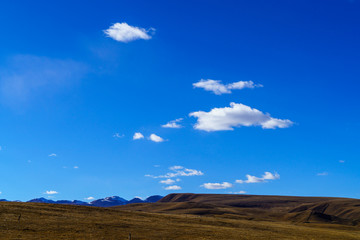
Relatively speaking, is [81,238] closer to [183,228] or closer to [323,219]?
[183,228]

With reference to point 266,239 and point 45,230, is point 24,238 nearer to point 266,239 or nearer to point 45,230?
point 45,230

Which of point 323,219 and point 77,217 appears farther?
point 323,219

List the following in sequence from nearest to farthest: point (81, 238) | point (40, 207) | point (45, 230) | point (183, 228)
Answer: point (81, 238), point (45, 230), point (183, 228), point (40, 207)

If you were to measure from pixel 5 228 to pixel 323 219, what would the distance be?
144 m

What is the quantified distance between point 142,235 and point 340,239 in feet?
127

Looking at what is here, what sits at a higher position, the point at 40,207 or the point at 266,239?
the point at 40,207

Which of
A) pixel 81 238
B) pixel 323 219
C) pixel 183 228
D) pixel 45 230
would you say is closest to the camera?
pixel 81 238

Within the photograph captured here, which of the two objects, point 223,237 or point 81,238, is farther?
point 223,237

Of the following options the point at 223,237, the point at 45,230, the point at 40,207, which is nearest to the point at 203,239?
the point at 223,237

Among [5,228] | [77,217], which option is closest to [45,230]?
[5,228]

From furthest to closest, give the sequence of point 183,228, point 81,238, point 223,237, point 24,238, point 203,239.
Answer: point 183,228, point 223,237, point 203,239, point 81,238, point 24,238

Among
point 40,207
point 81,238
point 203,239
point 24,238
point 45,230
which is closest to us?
point 24,238

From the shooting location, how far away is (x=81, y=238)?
45.2m

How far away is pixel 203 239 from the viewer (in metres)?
52.3
